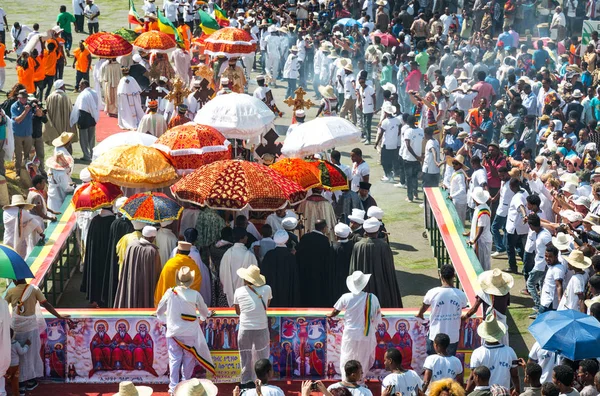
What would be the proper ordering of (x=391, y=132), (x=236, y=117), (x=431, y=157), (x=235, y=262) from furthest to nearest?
(x=391, y=132), (x=431, y=157), (x=236, y=117), (x=235, y=262)

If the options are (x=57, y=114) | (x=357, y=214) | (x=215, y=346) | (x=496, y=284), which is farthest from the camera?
(x=57, y=114)

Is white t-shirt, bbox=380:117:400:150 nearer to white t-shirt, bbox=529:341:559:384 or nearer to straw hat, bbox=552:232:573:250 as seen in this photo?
straw hat, bbox=552:232:573:250

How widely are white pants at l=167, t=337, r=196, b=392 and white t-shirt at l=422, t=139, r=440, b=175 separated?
7307 millimetres

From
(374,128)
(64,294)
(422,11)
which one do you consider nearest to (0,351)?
(64,294)

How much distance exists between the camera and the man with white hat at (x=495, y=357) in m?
10.4

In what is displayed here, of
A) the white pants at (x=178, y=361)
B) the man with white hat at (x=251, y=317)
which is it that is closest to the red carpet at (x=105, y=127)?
the white pants at (x=178, y=361)

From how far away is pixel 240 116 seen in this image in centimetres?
1571

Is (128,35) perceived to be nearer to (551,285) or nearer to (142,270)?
(142,270)

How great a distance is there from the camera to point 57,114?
2017 cm

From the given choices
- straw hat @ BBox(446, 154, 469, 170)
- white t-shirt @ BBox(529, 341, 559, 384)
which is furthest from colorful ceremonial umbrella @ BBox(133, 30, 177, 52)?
white t-shirt @ BBox(529, 341, 559, 384)

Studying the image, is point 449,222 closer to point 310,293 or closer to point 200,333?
point 310,293

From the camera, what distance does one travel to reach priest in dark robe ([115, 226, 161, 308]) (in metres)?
12.9

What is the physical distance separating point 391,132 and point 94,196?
696 centimetres

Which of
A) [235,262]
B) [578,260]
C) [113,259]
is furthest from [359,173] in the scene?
[578,260]
